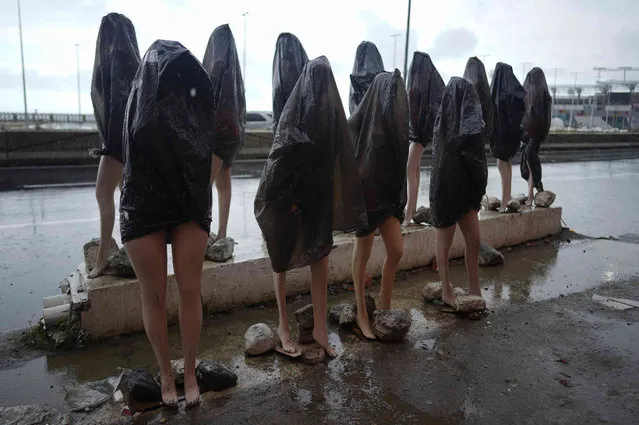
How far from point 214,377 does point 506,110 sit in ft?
18.6

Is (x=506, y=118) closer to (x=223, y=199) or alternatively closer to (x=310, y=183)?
(x=223, y=199)

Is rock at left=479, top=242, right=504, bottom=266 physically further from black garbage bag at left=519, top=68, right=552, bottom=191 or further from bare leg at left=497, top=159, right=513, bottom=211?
black garbage bag at left=519, top=68, right=552, bottom=191

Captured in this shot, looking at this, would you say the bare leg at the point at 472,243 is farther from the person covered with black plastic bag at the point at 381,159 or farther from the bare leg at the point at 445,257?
the person covered with black plastic bag at the point at 381,159

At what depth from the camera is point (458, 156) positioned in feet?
14.5

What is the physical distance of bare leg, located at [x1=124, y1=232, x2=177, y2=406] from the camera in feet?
9.37

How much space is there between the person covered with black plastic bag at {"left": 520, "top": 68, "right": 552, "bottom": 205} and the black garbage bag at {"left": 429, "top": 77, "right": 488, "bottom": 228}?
3.51m

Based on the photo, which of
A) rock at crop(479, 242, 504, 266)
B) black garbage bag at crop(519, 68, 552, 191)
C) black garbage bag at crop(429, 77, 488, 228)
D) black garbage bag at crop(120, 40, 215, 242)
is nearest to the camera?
black garbage bag at crop(120, 40, 215, 242)

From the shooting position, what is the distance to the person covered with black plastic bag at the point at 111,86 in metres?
3.93

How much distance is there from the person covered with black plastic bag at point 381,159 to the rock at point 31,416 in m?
2.20

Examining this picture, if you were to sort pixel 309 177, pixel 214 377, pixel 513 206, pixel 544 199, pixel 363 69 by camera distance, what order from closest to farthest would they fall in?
pixel 214 377 < pixel 309 177 < pixel 363 69 < pixel 513 206 < pixel 544 199

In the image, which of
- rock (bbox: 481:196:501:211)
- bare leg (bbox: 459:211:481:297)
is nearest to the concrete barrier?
rock (bbox: 481:196:501:211)

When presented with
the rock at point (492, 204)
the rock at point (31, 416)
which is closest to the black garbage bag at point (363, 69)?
the rock at point (492, 204)

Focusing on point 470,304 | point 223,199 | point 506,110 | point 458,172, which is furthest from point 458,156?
point 506,110

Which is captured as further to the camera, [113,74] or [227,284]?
[227,284]
